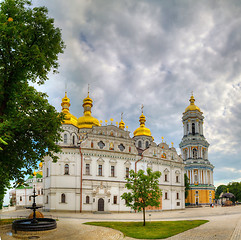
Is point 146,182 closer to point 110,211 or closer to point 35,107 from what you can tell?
point 35,107

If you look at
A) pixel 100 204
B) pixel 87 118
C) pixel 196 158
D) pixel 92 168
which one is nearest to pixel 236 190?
pixel 196 158

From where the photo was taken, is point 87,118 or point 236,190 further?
point 236,190

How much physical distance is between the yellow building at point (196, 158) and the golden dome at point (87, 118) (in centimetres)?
2967

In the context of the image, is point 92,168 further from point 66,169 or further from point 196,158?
point 196,158

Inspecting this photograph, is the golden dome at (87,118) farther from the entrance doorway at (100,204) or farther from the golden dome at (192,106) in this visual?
the golden dome at (192,106)

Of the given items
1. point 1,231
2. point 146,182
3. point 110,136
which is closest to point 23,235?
point 1,231

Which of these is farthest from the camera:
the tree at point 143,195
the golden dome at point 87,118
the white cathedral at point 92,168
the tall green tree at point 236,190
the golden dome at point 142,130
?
the tall green tree at point 236,190

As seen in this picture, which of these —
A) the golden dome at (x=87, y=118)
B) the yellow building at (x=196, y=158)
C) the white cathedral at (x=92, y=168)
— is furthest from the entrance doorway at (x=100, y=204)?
the yellow building at (x=196, y=158)

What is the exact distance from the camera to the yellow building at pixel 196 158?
207ft

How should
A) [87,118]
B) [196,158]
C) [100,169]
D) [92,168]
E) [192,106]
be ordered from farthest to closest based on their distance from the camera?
1. [192,106]
2. [196,158]
3. [87,118]
4. [100,169]
5. [92,168]

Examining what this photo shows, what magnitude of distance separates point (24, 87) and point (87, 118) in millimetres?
29226

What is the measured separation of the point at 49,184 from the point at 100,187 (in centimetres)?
679

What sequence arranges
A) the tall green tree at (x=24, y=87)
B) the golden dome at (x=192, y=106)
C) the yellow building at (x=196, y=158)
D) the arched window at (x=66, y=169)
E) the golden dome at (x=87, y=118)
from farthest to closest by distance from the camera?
the golden dome at (x=192, y=106) < the yellow building at (x=196, y=158) < the golden dome at (x=87, y=118) < the arched window at (x=66, y=169) < the tall green tree at (x=24, y=87)

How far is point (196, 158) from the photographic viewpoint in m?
65.9
